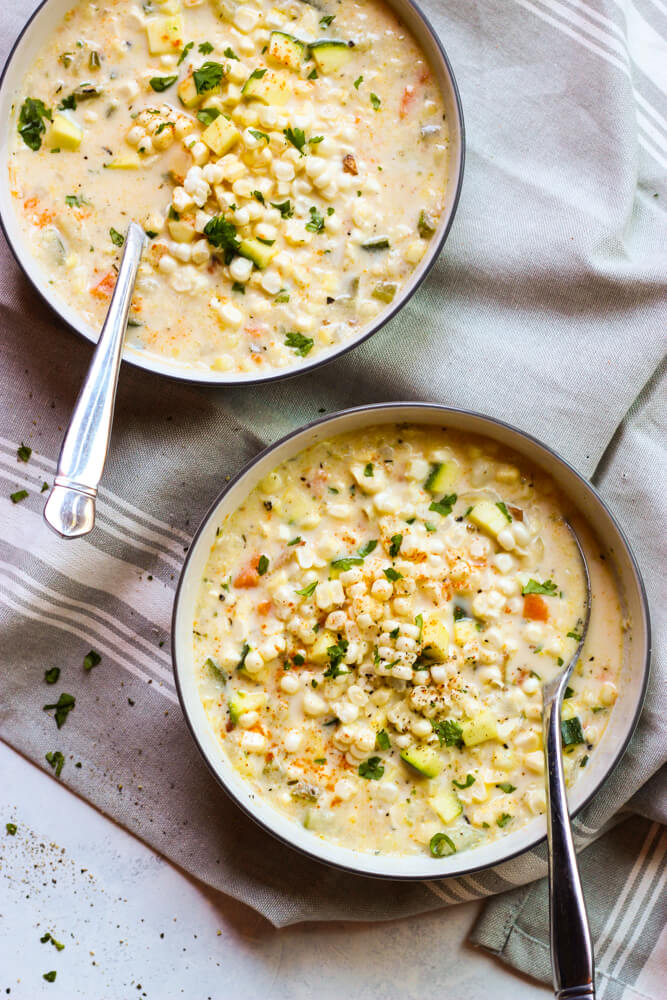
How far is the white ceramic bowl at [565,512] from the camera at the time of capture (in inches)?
107

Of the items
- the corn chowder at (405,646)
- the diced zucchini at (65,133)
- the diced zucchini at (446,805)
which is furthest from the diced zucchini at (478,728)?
the diced zucchini at (65,133)

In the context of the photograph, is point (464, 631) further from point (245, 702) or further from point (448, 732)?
point (245, 702)

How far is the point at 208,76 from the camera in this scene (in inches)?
112

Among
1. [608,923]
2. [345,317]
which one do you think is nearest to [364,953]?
[608,923]

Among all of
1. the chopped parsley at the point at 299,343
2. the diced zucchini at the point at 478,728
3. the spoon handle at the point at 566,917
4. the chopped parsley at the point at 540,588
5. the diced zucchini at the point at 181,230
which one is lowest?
the diced zucchini at the point at 478,728

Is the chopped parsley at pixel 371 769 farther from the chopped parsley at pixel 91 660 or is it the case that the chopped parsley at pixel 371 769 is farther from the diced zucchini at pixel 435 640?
the chopped parsley at pixel 91 660

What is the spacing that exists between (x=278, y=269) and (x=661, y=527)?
1483 millimetres

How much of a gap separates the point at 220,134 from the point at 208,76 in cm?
18

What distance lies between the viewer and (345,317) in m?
2.91

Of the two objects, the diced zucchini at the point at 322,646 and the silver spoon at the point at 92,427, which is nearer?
the silver spoon at the point at 92,427

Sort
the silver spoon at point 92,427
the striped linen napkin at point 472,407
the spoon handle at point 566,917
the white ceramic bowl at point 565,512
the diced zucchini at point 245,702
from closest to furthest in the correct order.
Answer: the spoon handle at point 566,917 → the silver spoon at point 92,427 → the white ceramic bowl at point 565,512 → the diced zucchini at point 245,702 → the striped linen napkin at point 472,407

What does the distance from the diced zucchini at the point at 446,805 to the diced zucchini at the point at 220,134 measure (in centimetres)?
203

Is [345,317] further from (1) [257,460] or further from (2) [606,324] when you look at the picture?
(2) [606,324]

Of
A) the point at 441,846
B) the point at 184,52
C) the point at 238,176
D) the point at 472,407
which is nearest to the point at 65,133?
the point at 184,52
